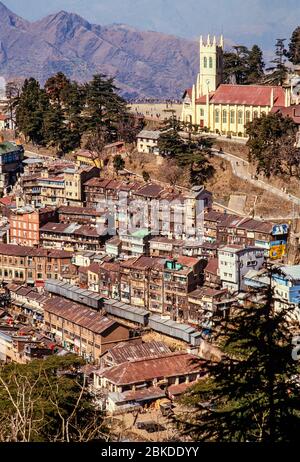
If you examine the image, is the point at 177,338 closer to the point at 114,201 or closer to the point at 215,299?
the point at 215,299

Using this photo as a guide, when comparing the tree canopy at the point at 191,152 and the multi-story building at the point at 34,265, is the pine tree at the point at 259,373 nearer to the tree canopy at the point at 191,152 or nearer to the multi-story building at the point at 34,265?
the multi-story building at the point at 34,265

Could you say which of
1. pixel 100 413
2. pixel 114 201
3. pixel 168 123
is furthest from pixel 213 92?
pixel 100 413

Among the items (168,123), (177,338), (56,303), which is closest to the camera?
(177,338)

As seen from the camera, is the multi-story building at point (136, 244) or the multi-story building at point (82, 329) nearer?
the multi-story building at point (82, 329)

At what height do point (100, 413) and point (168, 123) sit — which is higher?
point (168, 123)

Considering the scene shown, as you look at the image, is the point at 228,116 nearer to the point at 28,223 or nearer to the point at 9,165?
the point at 28,223

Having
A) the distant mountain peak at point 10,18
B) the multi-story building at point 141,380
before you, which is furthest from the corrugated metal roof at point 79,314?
the distant mountain peak at point 10,18
